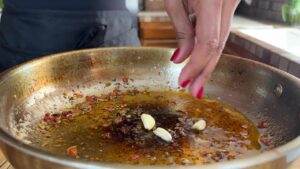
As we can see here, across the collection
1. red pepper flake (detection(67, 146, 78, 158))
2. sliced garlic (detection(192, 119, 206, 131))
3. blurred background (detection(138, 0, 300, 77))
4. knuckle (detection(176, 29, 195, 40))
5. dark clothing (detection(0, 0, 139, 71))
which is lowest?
blurred background (detection(138, 0, 300, 77))

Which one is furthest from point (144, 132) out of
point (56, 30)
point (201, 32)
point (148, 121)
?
point (56, 30)

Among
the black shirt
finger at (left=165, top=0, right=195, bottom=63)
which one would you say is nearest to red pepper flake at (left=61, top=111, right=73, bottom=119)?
finger at (left=165, top=0, right=195, bottom=63)

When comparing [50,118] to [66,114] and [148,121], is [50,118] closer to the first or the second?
[66,114]

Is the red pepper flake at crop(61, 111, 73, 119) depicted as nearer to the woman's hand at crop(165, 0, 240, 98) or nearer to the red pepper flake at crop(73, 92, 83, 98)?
the red pepper flake at crop(73, 92, 83, 98)

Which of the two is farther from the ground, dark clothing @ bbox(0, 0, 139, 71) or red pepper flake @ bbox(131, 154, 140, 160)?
dark clothing @ bbox(0, 0, 139, 71)

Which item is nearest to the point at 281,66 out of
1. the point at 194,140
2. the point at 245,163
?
the point at 194,140
